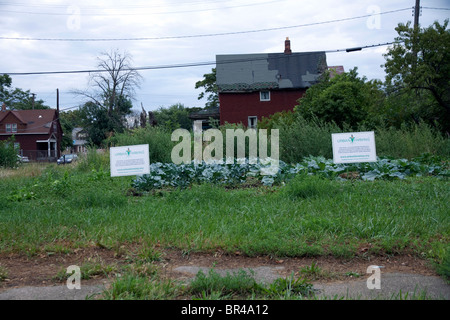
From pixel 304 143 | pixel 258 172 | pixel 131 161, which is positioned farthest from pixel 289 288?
pixel 304 143

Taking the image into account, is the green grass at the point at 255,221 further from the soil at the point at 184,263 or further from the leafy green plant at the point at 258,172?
the leafy green plant at the point at 258,172

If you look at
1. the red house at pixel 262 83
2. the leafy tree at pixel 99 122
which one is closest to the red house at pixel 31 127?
the leafy tree at pixel 99 122

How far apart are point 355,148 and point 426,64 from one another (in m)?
16.3

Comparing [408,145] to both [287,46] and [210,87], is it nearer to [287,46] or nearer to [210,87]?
[287,46]

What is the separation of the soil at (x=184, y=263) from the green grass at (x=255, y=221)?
3.8 inches

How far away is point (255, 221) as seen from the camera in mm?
5402

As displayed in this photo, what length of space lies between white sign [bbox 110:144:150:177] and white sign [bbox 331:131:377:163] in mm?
4047

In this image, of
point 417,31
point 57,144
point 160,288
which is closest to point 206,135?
point 160,288

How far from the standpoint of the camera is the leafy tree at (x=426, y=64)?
69.5ft

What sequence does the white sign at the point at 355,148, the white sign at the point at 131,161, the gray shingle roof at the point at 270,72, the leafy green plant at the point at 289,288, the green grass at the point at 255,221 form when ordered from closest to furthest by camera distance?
the leafy green plant at the point at 289,288 < the green grass at the point at 255,221 < the white sign at the point at 131,161 < the white sign at the point at 355,148 < the gray shingle roof at the point at 270,72

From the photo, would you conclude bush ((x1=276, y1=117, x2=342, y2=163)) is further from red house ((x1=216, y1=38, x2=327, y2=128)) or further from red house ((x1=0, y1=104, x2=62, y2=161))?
red house ((x1=0, y1=104, x2=62, y2=161))

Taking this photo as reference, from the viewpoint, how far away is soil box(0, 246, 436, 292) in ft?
12.6

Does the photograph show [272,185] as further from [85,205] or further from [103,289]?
[103,289]
